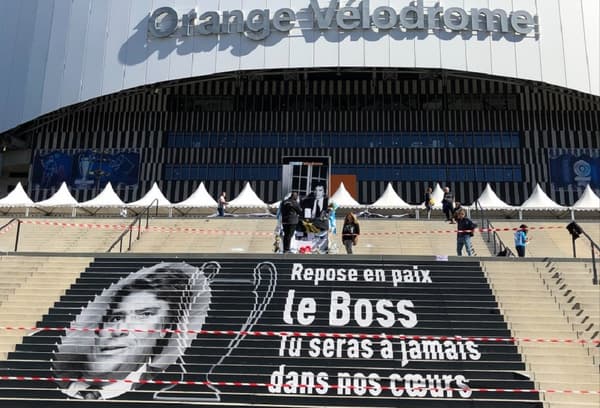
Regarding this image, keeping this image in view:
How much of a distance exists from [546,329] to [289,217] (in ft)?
20.9

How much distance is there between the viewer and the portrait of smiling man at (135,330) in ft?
30.2

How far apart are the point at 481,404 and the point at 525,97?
29973 millimetres

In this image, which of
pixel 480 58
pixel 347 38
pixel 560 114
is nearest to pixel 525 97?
pixel 560 114

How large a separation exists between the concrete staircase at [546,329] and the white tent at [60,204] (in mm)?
20665

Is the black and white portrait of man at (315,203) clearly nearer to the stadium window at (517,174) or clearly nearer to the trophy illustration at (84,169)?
the stadium window at (517,174)

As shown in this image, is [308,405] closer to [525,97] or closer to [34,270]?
[34,270]

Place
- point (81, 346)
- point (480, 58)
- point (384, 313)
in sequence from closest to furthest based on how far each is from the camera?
point (81, 346), point (384, 313), point (480, 58)

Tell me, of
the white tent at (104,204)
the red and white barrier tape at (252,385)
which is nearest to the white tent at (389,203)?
the white tent at (104,204)

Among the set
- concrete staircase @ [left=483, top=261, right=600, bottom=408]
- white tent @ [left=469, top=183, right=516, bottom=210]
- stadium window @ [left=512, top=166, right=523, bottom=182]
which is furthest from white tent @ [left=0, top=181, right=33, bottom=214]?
stadium window @ [left=512, top=166, right=523, bottom=182]

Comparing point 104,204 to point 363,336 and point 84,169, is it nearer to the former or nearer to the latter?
point 84,169

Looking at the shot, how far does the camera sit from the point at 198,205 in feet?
88.1

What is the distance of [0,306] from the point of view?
11.6 m

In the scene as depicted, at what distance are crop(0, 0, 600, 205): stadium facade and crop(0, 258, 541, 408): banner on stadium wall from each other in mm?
20839

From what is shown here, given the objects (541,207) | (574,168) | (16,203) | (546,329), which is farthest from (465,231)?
(574,168)
